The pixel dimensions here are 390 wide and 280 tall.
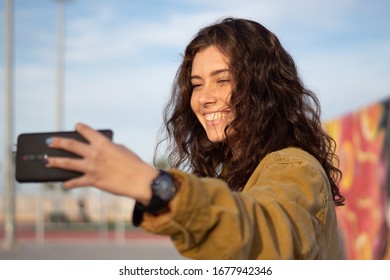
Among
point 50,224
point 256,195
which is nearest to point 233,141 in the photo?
point 256,195

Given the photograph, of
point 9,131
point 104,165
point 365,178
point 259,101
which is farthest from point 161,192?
point 9,131

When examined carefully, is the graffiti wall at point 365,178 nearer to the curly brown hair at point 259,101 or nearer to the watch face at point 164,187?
the curly brown hair at point 259,101

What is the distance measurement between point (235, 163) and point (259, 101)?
9.5 inches

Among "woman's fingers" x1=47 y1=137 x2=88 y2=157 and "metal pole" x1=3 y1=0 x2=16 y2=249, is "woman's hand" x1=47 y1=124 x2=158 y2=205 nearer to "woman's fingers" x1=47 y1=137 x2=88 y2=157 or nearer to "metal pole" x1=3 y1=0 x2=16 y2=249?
"woman's fingers" x1=47 y1=137 x2=88 y2=157

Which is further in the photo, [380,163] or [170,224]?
[380,163]

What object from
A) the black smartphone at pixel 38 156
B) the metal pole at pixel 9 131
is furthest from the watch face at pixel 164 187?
the metal pole at pixel 9 131

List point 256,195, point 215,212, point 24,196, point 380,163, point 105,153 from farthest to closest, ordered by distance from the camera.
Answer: point 24,196, point 380,163, point 256,195, point 215,212, point 105,153

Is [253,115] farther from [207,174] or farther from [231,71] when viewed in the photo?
[207,174]

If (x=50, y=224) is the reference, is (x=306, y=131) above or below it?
above

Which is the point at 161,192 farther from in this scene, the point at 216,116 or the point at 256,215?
the point at 216,116

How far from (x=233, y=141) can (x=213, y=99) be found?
6.2 inches

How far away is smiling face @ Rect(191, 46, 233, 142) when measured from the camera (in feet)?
7.63

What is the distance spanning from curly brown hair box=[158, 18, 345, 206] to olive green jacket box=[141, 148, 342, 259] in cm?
26

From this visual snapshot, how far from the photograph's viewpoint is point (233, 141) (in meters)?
2.39
